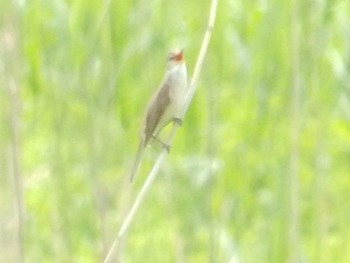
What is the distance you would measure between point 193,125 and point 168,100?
49cm

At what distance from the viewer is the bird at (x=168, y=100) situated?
11.0ft

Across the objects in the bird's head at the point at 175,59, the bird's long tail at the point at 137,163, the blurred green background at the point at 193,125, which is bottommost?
the blurred green background at the point at 193,125

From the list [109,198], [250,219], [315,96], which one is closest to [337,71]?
[315,96]

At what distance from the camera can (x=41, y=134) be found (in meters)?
4.25

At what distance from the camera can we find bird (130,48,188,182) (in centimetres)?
336

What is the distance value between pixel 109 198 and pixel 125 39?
55cm

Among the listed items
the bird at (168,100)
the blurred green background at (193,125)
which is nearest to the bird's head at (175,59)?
the bird at (168,100)

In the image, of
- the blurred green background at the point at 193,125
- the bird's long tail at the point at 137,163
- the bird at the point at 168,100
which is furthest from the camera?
the blurred green background at the point at 193,125

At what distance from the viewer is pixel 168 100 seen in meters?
3.40

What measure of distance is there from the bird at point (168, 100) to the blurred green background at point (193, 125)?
4.6 inches

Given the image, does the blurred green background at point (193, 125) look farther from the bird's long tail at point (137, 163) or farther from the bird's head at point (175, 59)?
the bird's long tail at point (137, 163)

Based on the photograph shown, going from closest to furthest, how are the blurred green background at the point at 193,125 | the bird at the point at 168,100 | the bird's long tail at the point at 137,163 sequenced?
the bird's long tail at the point at 137,163
the bird at the point at 168,100
the blurred green background at the point at 193,125

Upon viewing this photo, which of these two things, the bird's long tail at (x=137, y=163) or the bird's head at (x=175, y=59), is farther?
the bird's head at (x=175, y=59)

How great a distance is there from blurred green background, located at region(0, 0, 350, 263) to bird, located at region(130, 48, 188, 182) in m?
0.12
